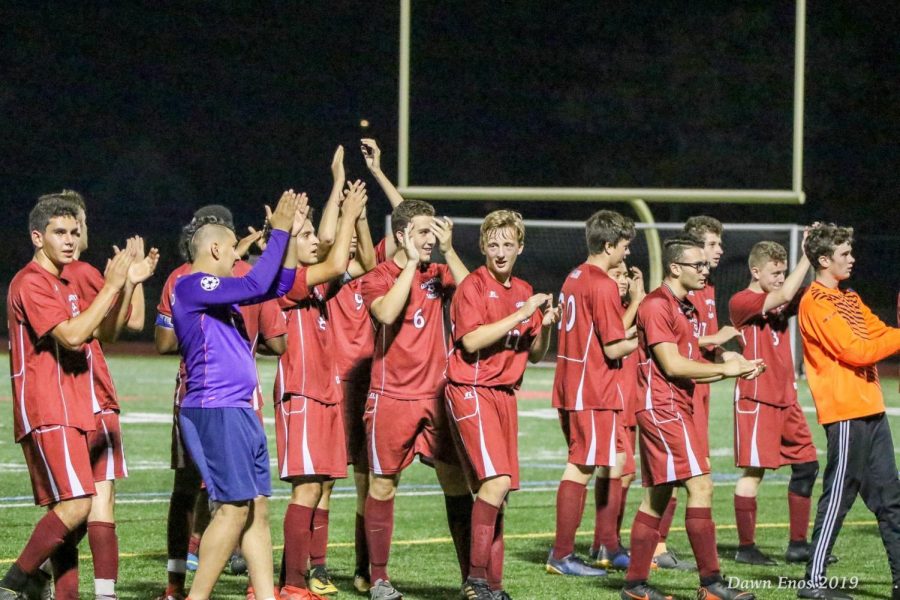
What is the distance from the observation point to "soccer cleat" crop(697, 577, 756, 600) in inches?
255

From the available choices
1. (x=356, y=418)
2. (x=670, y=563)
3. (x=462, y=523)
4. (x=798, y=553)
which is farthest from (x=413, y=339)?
(x=798, y=553)

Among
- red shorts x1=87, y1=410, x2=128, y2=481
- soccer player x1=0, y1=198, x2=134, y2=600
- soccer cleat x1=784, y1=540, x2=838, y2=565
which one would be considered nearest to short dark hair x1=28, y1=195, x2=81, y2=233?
soccer player x1=0, y1=198, x2=134, y2=600

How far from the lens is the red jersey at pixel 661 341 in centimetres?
666

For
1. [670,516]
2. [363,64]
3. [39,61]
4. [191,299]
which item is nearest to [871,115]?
[363,64]

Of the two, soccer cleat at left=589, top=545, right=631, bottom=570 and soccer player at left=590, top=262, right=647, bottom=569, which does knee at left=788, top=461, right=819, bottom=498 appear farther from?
soccer cleat at left=589, top=545, right=631, bottom=570

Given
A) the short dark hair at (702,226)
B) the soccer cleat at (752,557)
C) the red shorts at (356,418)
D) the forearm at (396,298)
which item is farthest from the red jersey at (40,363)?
the soccer cleat at (752,557)

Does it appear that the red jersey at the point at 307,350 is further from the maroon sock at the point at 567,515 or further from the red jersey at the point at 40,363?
the maroon sock at the point at 567,515

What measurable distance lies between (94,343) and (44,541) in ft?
3.32

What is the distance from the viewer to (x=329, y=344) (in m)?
6.93

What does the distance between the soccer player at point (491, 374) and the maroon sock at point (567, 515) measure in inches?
43.4

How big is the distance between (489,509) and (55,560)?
1.97 metres

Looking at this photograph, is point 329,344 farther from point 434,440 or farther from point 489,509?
point 489,509

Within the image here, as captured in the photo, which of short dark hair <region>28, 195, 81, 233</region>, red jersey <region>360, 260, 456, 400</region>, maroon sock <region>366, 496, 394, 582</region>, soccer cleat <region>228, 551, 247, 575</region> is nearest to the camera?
short dark hair <region>28, 195, 81, 233</region>

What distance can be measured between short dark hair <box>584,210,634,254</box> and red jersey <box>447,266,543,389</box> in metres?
0.80
